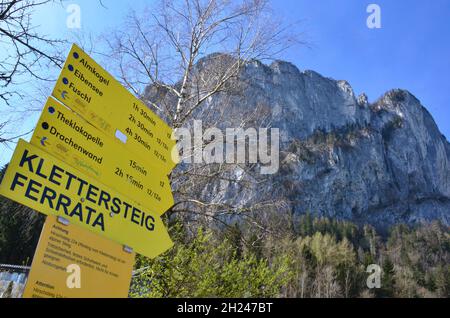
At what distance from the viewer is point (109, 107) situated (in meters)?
3.29

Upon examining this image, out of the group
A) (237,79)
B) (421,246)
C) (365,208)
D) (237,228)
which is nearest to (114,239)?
(237,228)

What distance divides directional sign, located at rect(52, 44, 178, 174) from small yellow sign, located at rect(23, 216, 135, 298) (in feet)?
2.82

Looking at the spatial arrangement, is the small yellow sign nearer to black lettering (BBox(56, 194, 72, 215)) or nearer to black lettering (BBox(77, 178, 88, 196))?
black lettering (BBox(56, 194, 72, 215))

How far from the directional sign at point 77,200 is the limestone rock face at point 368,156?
115 meters

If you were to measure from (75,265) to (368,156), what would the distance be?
468 ft

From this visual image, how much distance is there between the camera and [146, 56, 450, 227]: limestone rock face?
127688 millimetres

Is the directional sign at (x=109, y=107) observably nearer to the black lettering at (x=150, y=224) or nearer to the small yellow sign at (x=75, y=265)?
the black lettering at (x=150, y=224)

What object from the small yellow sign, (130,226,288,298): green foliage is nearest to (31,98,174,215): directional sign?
the small yellow sign

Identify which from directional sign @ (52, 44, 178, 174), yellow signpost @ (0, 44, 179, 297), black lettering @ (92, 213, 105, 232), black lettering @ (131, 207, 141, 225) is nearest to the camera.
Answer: yellow signpost @ (0, 44, 179, 297)
